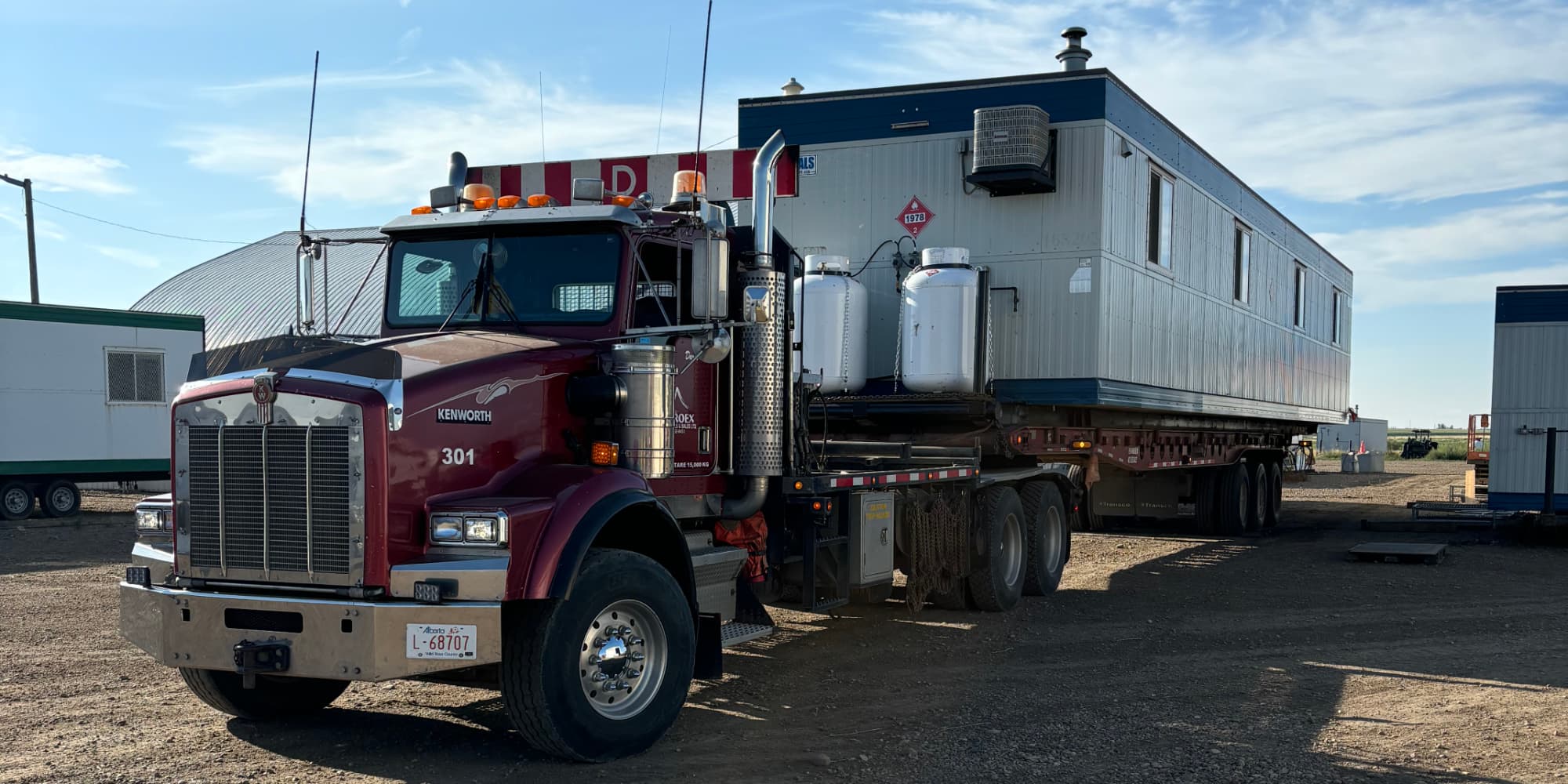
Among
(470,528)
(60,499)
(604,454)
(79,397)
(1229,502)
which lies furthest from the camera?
(60,499)

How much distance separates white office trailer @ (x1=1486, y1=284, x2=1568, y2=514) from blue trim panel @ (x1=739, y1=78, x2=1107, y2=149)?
9.95m

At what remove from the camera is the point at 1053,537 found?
1182 centimetres

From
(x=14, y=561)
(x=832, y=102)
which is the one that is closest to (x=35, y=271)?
(x=14, y=561)

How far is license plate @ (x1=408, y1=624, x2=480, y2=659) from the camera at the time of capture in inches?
214

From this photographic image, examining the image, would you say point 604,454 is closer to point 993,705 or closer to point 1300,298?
point 993,705

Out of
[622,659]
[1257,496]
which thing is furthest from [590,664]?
[1257,496]

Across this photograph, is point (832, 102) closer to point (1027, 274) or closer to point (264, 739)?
point (1027, 274)

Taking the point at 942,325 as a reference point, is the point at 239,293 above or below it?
above

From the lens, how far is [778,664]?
8414 mm

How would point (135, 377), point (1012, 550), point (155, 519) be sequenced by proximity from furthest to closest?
point (135, 377) < point (1012, 550) < point (155, 519)

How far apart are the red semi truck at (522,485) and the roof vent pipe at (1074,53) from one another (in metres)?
5.12

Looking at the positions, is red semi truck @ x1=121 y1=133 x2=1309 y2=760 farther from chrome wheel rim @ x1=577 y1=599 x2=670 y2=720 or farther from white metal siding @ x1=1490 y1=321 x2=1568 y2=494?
white metal siding @ x1=1490 y1=321 x2=1568 y2=494

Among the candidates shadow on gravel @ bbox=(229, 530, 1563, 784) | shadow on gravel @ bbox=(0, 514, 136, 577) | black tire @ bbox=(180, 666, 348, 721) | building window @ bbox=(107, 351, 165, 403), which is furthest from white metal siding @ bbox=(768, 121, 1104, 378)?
building window @ bbox=(107, 351, 165, 403)

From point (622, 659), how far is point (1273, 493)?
1652 centimetres
